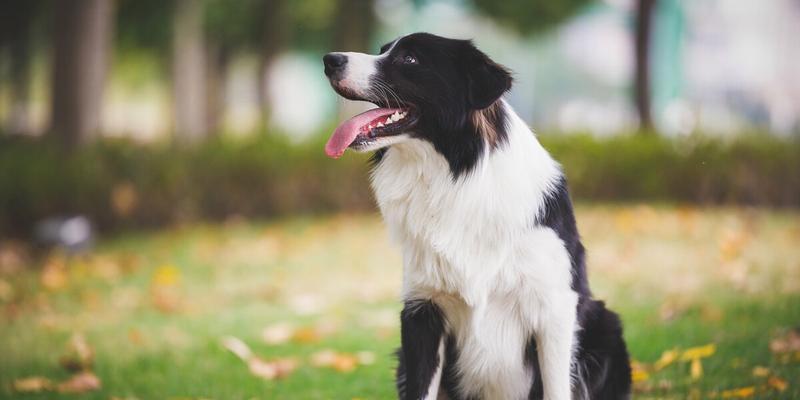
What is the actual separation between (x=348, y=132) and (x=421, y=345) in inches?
33.8

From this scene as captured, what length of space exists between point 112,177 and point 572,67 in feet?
93.2

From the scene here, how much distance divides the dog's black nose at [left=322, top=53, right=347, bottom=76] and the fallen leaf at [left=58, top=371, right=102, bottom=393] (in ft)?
8.78

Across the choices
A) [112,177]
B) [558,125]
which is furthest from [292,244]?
[558,125]

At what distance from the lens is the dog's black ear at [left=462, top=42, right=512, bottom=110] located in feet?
9.70

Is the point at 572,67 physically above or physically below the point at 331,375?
above

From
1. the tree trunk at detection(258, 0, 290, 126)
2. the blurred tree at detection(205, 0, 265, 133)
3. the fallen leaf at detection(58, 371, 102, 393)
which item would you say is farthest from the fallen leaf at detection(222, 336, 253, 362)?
the blurred tree at detection(205, 0, 265, 133)

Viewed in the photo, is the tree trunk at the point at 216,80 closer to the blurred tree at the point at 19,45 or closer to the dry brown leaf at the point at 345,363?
A: the blurred tree at the point at 19,45

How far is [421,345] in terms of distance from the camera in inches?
123

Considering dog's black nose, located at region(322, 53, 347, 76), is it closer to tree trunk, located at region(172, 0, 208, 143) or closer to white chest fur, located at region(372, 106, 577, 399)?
white chest fur, located at region(372, 106, 577, 399)

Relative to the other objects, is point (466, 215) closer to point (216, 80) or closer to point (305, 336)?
point (305, 336)

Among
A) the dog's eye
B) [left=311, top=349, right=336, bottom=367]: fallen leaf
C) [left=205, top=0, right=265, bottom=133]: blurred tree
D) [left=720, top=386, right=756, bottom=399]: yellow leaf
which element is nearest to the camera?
the dog's eye

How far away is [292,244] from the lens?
970cm

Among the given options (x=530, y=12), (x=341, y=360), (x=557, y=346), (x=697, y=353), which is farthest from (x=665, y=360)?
(x=530, y=12)

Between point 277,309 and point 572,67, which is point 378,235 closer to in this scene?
point 277,309
